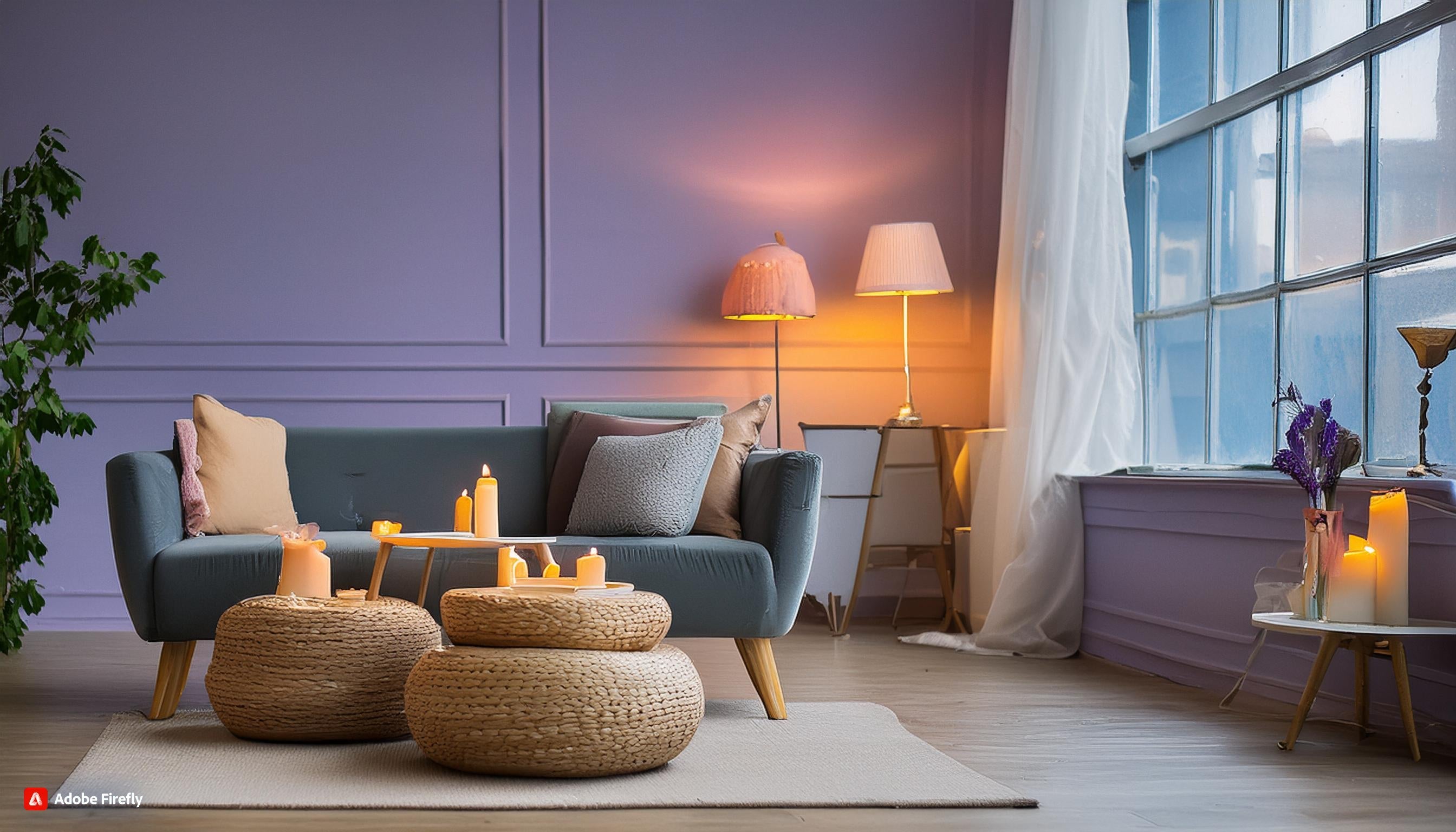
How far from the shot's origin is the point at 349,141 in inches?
190

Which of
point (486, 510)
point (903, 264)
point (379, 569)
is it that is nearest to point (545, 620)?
point (486, 510)

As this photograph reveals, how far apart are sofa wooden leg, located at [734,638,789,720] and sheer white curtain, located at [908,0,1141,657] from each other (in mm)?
1398

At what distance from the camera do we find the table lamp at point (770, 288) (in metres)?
4.54

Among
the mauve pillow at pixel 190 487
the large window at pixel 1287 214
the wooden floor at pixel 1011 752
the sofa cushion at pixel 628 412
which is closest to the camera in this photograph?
the wooden floor at pixel 1011 752

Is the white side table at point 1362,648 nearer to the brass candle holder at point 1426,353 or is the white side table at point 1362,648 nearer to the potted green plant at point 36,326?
the brass candle holder at point 1426,353

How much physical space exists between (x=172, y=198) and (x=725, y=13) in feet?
7.35

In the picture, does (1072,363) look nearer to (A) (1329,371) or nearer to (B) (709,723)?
(A) (1329,371)

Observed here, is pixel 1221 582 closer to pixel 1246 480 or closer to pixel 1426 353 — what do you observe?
pixel 1246 480

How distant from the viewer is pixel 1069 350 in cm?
414

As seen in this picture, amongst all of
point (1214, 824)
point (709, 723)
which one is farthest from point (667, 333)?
point (1214, 824)

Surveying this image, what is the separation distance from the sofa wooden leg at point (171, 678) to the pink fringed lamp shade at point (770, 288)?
232cm

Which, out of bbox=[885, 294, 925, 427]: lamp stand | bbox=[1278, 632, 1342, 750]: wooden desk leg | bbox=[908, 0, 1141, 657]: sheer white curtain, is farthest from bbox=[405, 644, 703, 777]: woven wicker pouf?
bbox=[885, 294, 925, 427]: lamp stand

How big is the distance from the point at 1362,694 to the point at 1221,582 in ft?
2.34

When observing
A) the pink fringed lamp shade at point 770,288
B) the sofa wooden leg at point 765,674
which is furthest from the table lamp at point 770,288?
the sofa wooden leg at point 765,674
